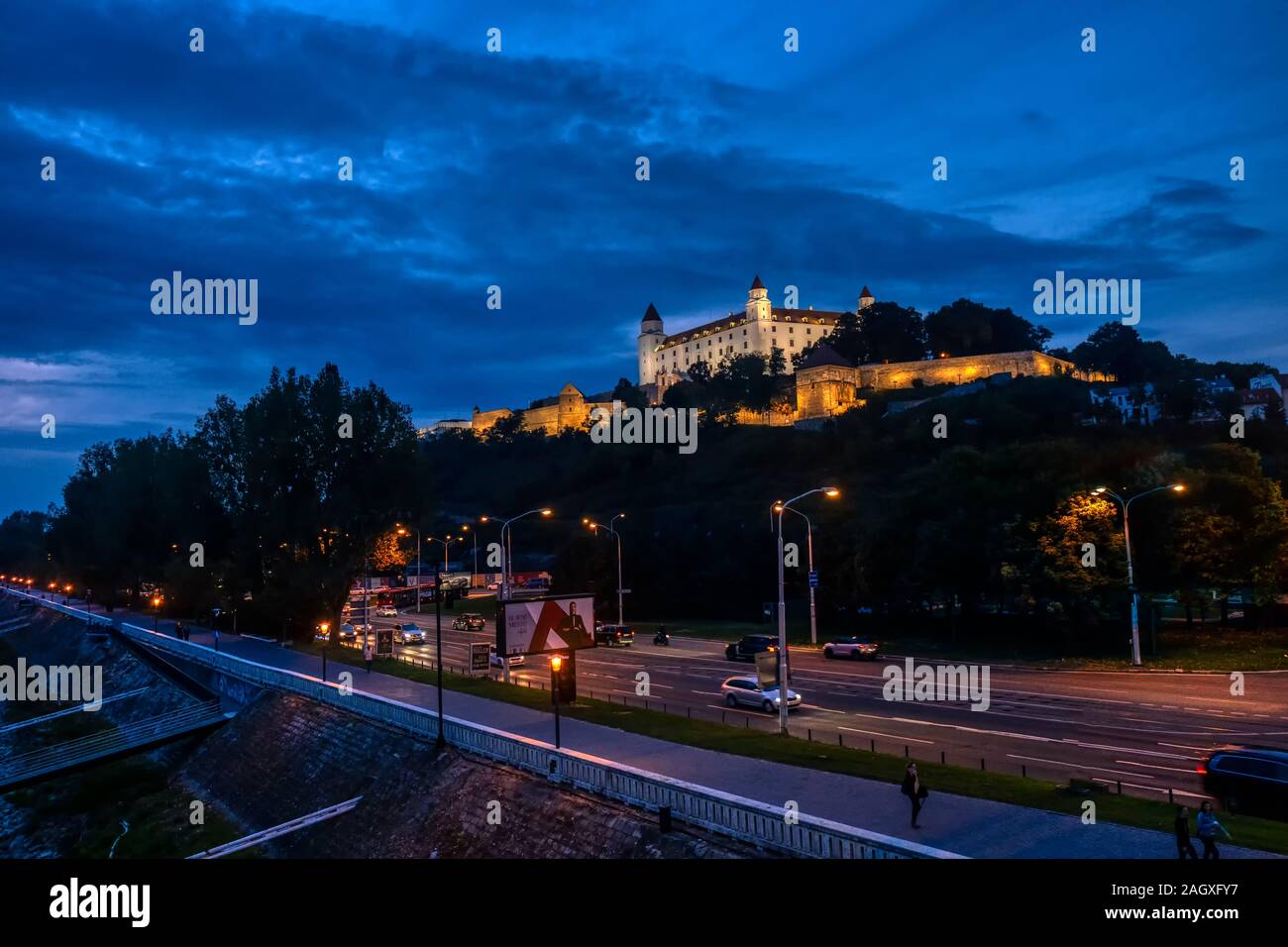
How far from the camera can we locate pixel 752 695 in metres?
31.7

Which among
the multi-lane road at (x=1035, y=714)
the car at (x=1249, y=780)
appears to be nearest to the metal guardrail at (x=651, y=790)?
the multi-lane road at (x=1035, y=714)

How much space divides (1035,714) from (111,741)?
41171 mm

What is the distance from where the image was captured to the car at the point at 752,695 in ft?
102

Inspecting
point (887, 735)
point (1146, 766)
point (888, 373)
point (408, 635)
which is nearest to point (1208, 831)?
point (1146, 766)

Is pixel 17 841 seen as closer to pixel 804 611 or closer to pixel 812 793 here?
pixel 812 793

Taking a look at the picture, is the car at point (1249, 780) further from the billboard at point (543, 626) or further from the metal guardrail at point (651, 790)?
the billboard at point (543, 626)

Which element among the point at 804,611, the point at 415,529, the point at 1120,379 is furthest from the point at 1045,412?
the point at 415,529

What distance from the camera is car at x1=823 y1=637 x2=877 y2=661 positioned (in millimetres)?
45500

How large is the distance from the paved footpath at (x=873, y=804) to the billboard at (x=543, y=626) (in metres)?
2.45

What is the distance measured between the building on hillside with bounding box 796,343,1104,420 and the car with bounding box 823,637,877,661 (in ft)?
366

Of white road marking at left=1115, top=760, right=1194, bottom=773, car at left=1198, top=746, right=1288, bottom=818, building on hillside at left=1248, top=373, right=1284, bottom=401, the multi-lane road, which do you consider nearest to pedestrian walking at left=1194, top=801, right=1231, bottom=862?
the multi-lane road

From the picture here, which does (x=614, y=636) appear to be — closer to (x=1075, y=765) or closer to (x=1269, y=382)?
(x=1075, y=765)

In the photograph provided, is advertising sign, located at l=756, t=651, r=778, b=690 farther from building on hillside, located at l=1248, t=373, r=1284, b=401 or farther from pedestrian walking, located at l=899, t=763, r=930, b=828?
building on hillside, located at l=1248, t=373, r=1284, b=401

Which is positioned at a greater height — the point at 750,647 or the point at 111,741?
the point at 750,647
